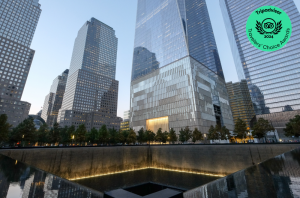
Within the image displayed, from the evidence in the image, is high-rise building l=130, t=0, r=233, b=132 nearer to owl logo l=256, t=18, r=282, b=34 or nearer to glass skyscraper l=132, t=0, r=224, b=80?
glass skyscraper l=132, t=0, r=224, b=80

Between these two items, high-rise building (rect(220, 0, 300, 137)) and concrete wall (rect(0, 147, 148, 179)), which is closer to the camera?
concrete wall (rect(0, 147, 148, 179))

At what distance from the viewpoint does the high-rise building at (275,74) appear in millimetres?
89062

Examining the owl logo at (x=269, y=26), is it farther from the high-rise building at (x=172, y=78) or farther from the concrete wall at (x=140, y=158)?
the high-rise building at (x=172, y=78)

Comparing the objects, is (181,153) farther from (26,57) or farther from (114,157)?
(26,57)

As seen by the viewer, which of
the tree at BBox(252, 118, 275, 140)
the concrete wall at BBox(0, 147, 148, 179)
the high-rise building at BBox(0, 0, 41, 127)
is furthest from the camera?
the high-rise building at BBox(0, 0, 41, 127)

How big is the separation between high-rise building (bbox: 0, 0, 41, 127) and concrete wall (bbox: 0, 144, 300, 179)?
105797mm

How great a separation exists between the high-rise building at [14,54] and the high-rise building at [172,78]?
86.7 m

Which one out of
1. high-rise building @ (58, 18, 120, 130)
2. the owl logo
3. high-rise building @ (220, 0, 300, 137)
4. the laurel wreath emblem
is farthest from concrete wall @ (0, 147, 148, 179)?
high-rise building @ (58, 18, 120, 130)

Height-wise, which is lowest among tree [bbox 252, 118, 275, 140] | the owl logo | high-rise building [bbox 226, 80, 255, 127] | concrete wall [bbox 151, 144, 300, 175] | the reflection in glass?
concrete wall [bbox 151, 144, 300, 175]

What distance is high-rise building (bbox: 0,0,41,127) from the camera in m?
105

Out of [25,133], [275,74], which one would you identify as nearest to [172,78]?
[25,133]

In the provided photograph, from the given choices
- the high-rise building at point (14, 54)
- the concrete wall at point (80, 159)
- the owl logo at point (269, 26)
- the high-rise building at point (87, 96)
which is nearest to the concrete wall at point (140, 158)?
the concrete wall at point (80, 159)

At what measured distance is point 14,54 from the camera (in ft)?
370

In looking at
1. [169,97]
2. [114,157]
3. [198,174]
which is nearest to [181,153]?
[198,174]
